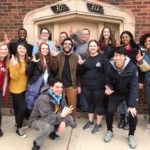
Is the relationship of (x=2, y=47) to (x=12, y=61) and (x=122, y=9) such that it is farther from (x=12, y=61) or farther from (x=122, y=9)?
(x=122, y=9)

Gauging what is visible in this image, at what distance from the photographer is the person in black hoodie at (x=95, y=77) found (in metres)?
5.35

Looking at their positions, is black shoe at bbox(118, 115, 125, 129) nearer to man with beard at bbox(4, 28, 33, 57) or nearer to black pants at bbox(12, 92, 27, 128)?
black pants at bbox(12, 92, 27, 128)

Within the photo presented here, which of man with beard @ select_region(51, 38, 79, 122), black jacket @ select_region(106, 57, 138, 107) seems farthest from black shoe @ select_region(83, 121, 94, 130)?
black jacket @ select_region(106, 57, 138, 107)

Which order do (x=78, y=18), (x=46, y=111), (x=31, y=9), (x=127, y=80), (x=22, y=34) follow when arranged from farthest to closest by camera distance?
(x=78, y=18), (x=31, y=9), (x=22, y=34), (x=127, y=80), (x=46, y=111)

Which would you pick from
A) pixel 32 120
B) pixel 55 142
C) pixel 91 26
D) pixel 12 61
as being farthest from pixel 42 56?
pixel 91 26

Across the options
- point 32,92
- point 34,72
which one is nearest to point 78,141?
point 32,92

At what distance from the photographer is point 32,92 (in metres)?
5.15

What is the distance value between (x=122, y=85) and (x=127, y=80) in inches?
4.2

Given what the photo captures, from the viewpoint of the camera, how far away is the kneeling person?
4.63m

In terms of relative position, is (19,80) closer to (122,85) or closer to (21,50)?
(21,50)

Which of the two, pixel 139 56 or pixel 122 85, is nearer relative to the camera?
pixel 122 85

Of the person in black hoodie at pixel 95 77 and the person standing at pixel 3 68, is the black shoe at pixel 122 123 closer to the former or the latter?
the person in black hoodie at pixel 95 77

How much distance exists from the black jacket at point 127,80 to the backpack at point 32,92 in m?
1.12

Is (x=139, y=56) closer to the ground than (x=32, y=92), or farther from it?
farther from it
